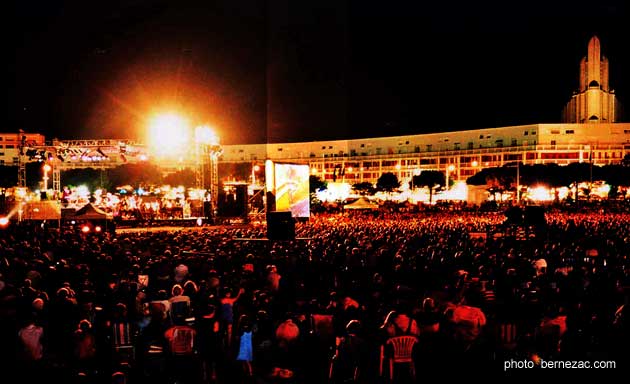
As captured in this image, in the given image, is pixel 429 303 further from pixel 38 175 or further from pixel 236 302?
pixel 38 175

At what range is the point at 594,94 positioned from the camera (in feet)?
322

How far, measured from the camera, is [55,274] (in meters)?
13.6

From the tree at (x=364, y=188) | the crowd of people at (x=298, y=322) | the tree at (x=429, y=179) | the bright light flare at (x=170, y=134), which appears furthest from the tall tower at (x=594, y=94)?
the crowd of people at (x=298, y=322)

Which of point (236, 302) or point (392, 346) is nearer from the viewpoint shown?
point (392, 346)

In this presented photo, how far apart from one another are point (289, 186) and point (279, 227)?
755 cm

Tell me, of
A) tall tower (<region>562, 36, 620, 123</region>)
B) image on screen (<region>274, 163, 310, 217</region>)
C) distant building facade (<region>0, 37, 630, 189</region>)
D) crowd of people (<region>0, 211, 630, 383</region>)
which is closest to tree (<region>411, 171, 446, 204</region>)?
distant building facade (<region>0, 37, 630, 189</region>)

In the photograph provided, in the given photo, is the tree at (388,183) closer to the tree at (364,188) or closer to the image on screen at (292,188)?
the tree at (364,188)

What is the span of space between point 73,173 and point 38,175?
46.0 ft

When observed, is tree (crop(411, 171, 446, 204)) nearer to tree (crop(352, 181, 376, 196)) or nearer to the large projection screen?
tree (crop(352, 181, 376, 196))

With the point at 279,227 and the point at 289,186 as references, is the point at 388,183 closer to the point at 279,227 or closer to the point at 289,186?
the point at 289,186

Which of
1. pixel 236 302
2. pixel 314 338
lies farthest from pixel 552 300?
pixel 236 302

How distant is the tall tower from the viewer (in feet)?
322

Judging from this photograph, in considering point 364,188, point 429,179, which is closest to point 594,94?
point 429,179

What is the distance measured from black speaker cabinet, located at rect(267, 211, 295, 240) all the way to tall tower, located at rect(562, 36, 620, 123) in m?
86.3
